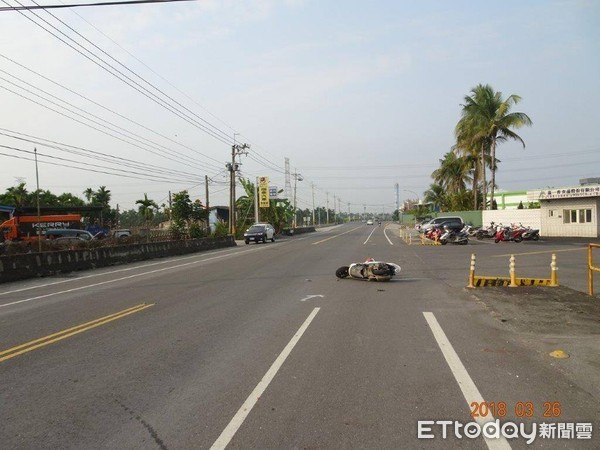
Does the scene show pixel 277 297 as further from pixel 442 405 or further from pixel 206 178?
pixel 206 178

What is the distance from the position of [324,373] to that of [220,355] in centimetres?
159

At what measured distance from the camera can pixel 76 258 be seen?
69.1 ft

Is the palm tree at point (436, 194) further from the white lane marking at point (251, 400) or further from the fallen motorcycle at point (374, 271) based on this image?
the white lane marking at point (251, 400)

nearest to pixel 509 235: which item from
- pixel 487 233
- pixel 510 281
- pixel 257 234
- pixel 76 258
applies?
pixel 487 233

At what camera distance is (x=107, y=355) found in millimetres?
6660

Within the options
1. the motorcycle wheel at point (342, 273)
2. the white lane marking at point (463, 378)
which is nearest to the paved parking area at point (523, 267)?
the motorcycle wheel at point (342, 273)

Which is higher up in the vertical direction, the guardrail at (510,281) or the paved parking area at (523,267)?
the guardrail at (510,281)

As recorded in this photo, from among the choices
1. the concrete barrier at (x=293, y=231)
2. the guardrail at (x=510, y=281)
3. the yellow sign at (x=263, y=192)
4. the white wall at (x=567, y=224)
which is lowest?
the concrete barrier at (x=293, y=231)

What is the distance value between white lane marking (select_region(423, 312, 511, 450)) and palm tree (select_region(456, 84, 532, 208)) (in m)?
39.1

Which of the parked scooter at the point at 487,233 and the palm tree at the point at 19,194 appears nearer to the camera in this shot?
the parked scooter at the point at 487,233

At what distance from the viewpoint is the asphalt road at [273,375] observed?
4.21 metres

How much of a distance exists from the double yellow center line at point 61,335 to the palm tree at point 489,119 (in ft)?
130

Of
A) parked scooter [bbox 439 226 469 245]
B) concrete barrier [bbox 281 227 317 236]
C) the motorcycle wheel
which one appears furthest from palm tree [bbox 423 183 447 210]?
the motorcycle wheel

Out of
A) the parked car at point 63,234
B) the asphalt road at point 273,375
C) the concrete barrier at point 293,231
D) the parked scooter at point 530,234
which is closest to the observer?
the asphalt road at point 273,375
